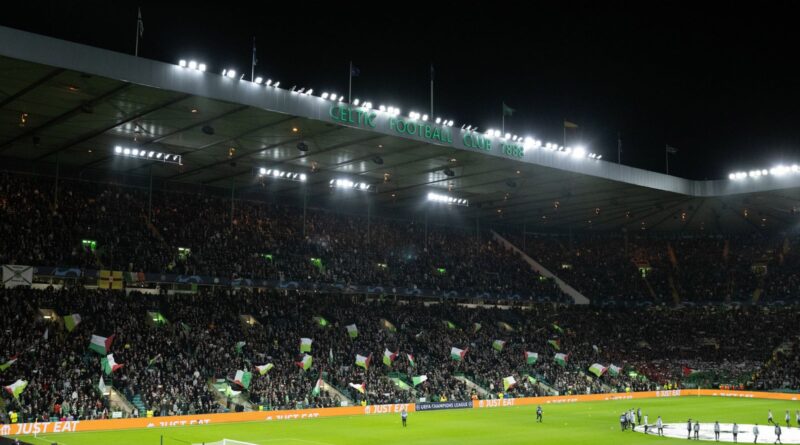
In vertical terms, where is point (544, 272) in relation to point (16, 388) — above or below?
above

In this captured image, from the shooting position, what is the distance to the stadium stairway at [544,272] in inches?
3250

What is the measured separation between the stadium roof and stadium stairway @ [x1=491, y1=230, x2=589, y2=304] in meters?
7.93

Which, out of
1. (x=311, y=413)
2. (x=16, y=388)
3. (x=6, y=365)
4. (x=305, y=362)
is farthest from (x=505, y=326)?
(x=16, y=388)

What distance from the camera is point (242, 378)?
45531 millimetres

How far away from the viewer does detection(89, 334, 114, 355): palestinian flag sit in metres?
43.3

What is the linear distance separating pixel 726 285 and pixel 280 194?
4931 cm

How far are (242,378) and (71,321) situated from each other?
10492mm

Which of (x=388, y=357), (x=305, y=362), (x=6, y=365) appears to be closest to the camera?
(x=6, y=365)

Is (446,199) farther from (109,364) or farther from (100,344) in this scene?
(109,364)

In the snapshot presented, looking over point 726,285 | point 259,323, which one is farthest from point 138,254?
point 726,285

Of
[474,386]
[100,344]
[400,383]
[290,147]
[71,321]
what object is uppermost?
[290,147]

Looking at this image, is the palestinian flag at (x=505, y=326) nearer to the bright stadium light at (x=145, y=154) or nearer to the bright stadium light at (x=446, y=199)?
the bright stadium light at (x=446, y=199)

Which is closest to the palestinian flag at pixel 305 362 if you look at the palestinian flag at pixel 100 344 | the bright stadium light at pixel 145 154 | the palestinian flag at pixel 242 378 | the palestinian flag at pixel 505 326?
the palestinian flag at pixel 242 378

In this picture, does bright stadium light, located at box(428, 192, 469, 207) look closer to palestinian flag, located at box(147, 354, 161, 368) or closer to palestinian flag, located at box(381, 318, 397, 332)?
palestinian flag, located at box(381, 318, 397, 332)
